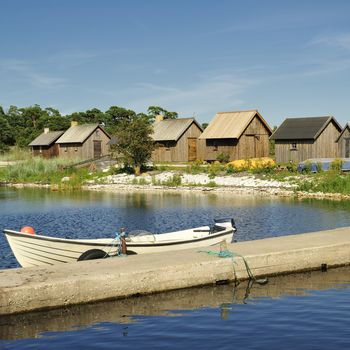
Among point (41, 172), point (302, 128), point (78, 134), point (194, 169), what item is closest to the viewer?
point (302, 128)

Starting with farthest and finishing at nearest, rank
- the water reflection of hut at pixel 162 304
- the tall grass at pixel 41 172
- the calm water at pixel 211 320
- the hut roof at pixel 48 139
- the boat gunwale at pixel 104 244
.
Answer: the hut roof at pixel 48 139
the tall grass at pixel 41 172
the boat gunwale at pixel 104 244
the water reflection of hut at pixel 162 304
the calm water at pixel 211 320

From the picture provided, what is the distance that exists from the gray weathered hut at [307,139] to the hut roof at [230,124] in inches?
169

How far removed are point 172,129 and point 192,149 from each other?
3.39m

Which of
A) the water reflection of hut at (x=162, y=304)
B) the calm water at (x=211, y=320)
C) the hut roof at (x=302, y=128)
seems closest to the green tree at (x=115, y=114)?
the hut roof at (x=302, y=128)

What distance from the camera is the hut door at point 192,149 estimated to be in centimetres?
6919

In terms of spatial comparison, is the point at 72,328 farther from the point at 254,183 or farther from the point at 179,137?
the point at 179,137

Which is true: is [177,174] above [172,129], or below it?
below

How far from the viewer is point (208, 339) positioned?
10.8 meters

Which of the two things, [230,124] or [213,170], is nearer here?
[213,170]

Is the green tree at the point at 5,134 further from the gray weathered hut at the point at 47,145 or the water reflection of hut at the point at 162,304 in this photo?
the water reflection of hut at the point at 162,304

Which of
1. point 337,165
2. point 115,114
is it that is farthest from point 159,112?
point 337,165

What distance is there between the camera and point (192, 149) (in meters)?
69.4

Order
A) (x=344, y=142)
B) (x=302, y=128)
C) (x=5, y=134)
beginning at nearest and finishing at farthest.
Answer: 1. (x=344, y=142)
2. (x=302, y=128)
3. (x=5, y=134)

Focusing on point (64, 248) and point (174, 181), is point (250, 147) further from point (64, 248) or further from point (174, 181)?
point (64, 248)
